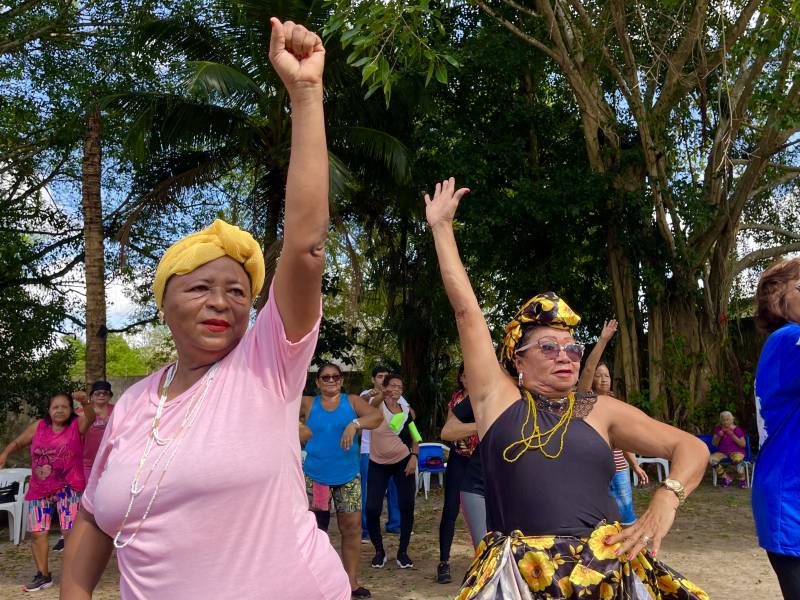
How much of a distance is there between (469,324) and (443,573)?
4649 millimetres

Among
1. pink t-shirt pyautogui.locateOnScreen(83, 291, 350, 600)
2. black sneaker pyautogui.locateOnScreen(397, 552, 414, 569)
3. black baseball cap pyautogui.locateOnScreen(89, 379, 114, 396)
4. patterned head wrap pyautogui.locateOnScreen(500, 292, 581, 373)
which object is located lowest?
black sneaker pyautogui.locateOnScreen(397, 552, 414, 569)

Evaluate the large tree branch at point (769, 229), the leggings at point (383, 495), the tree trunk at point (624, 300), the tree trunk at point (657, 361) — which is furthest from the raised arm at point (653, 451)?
the large tree branch at point (769, 229)

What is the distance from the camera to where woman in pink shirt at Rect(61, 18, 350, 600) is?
180 cm

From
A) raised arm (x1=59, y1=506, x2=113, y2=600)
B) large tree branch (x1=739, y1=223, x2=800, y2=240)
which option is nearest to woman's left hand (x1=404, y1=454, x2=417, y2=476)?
raised arm (x1=59, y1=506, x2=113, y2=600)

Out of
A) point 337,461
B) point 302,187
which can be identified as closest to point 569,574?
point 302,187

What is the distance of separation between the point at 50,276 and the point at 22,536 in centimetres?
920

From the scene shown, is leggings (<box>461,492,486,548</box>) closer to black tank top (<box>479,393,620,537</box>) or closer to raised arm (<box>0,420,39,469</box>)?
black tank top (<box>479,393,620,537</box>)

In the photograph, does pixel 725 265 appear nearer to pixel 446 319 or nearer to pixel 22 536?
pixel 446 319

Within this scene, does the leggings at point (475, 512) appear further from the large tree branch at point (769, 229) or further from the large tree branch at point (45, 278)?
the large tree branch at point (45, 278)

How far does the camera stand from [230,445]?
1820 mm

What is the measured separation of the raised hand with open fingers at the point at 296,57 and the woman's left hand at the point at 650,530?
68.3 inches

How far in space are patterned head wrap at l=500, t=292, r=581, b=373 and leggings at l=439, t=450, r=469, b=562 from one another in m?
3.55

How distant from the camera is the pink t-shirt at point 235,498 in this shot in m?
1.80

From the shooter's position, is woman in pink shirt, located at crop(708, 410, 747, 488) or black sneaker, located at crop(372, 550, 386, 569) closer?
black sneaker, located at crop(372, 550, 386, 569)
